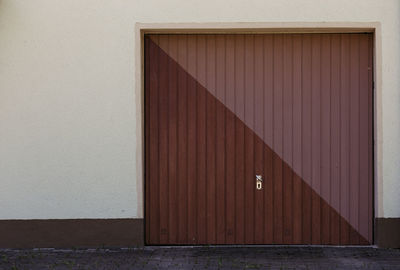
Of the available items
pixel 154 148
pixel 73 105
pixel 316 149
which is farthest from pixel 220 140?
pixel 73 105

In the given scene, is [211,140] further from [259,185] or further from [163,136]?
[259,185]

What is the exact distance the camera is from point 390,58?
7.82 metres

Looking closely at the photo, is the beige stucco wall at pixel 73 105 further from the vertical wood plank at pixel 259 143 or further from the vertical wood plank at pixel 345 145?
the vertical wood plank at pixel 345 145

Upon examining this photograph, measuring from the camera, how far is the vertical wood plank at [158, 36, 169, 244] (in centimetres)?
815

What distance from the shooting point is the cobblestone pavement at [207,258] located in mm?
7023

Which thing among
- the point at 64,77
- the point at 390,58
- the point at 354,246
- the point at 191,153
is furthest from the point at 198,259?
the point at 390,58

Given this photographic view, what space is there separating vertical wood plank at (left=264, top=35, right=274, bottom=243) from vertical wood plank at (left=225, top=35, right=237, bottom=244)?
43 centimetres

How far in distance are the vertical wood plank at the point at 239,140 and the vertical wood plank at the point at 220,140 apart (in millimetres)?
173

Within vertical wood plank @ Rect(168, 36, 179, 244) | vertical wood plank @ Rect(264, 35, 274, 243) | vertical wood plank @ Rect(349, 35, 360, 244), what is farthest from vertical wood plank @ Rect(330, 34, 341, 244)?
vertical wood plank @ Rect(168, 36, 179, 244)

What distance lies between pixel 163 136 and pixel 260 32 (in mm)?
1894

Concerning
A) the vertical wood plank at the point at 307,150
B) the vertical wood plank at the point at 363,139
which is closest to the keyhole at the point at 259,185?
the vertical wood plank at the point at 307,150

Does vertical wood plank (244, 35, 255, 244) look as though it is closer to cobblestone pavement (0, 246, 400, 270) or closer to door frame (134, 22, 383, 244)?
cobblestone pavement (0, 246, 400, 270)

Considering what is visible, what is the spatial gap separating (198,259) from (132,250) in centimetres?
100

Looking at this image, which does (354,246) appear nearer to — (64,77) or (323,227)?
(323,227)
